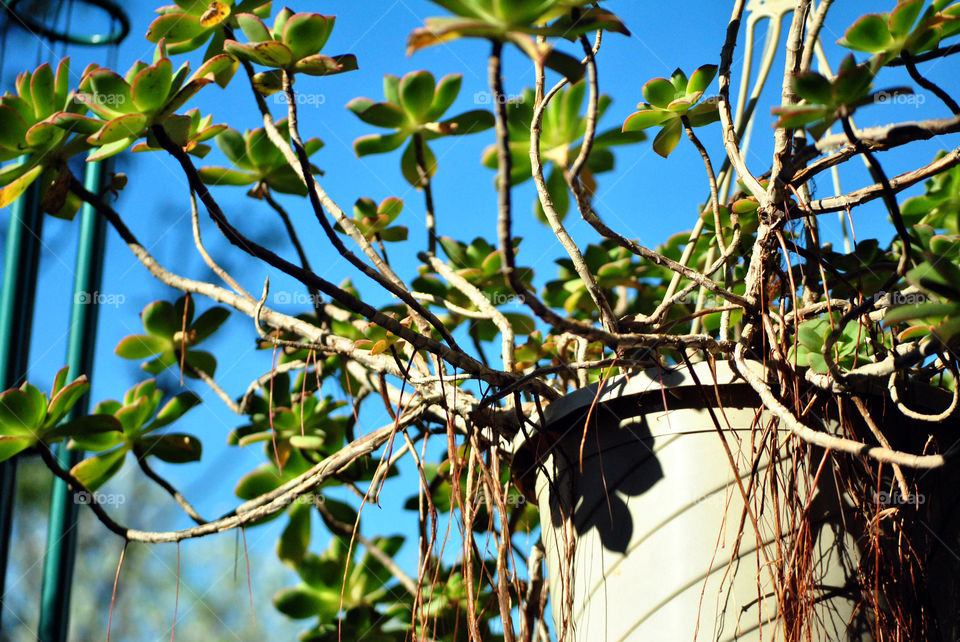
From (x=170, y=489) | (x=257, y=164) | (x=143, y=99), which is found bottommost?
(x=170, y=489)

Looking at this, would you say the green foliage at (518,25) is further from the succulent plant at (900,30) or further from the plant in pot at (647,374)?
the succulent plant at (900,30)

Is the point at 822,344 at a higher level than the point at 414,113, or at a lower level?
lower

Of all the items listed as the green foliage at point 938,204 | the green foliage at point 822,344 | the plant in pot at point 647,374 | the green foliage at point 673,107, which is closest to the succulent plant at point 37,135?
the plant in pot at point 647,374

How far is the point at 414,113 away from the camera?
90 cm

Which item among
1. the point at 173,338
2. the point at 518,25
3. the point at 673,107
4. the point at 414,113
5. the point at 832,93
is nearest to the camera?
the point at 518,25

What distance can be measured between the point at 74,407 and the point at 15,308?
189 mm

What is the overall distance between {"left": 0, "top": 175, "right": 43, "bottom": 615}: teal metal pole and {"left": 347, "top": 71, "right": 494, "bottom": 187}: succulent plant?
Result: 540 millimetres

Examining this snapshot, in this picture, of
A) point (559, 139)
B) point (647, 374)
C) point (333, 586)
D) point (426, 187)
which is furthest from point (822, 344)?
point (333, 586)

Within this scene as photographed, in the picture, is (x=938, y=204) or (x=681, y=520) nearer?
(x=681, y=520)

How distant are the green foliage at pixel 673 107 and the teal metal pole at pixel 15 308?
2.89 feet

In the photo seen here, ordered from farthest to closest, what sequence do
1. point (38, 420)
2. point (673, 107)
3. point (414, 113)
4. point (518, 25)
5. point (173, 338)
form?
1. point (173, 338)
2. point (414, 113)
3. point (38, 420)
4. point (673, 107)
5. point (518, 25)

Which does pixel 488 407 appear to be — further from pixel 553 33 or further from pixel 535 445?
pixel 553 33

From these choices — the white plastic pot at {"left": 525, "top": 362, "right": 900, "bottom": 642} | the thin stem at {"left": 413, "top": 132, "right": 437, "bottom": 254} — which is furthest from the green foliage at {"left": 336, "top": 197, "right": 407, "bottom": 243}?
the white plastic pot at {"left": 525, "top": 362, "right": 900, "bottom": 642}

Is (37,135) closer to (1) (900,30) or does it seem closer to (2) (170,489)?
(2) (170,489)
